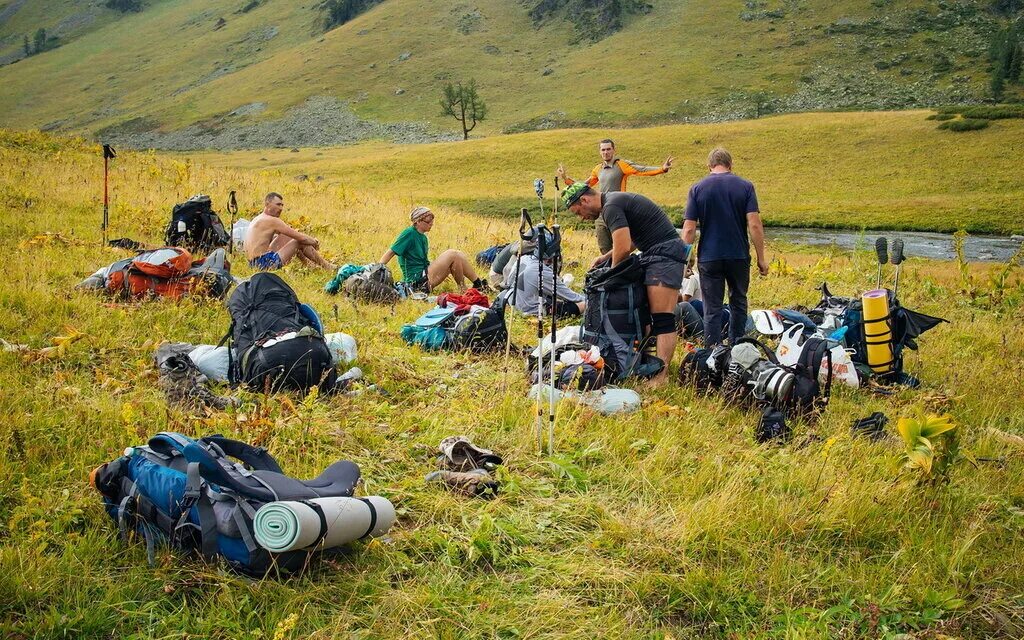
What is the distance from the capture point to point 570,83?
9900cm

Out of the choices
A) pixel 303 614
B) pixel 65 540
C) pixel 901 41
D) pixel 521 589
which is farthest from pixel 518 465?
pixel 901 41

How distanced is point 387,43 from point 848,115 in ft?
282

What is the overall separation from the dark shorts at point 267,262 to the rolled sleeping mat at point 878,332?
26.3ft

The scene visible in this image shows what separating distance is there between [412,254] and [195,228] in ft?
11.5

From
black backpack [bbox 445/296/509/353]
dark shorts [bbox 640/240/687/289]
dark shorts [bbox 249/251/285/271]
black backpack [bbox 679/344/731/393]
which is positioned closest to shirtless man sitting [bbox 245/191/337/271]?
dark shorts [bbox 249/251/285/271]

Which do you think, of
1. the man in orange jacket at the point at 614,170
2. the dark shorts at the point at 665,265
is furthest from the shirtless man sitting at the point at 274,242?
the dark shorts at the point at 665,265

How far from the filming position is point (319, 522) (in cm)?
322

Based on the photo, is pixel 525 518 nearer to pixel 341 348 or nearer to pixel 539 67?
pixel 341 348

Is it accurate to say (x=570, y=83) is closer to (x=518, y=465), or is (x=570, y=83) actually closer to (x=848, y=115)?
(x=848, y=115)

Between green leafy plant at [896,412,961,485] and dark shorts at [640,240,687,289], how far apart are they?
113 inches

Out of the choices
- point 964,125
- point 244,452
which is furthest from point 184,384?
point 964,125

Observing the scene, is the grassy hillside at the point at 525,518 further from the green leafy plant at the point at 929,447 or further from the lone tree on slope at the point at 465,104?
the lone tree on slope at the point at 465,104

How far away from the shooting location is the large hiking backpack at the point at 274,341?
570 centimetres

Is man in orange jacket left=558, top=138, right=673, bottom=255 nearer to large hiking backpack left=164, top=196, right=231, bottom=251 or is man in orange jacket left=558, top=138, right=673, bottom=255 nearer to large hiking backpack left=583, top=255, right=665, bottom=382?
large hiking backpack left=583, top=255, right=665, bottom=382
